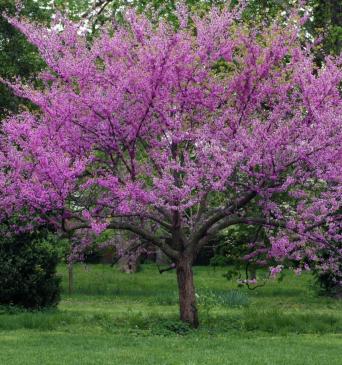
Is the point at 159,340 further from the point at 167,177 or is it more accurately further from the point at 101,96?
the point at 101,96

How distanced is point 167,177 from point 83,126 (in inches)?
89.3

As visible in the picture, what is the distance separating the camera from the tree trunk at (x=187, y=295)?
14.8m

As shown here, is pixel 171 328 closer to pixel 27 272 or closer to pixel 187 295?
pixel 187 295

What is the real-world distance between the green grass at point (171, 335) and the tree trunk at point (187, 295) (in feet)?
0.89

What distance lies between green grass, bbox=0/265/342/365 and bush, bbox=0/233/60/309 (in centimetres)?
79

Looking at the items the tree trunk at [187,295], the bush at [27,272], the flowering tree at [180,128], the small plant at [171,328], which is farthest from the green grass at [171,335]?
the flowering tree at [180,128]

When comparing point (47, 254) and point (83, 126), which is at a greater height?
point (83, 126)

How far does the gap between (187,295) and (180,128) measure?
12.5 feet

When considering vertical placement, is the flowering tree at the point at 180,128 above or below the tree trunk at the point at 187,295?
above

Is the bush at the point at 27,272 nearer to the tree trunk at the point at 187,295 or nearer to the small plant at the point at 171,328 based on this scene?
the small plant at the point at 171,328

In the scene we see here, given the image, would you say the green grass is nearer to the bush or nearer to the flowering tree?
the bush

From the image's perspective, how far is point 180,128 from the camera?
1302cm

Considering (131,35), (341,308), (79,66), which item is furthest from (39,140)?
(341,308)

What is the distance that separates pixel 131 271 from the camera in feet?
117
